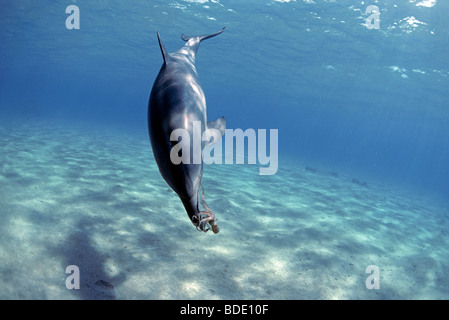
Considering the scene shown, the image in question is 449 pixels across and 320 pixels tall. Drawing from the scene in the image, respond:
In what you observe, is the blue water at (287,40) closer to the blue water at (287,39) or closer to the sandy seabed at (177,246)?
the blue water at (287,39)

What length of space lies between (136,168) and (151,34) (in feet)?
79.8

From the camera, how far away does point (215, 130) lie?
109 inches

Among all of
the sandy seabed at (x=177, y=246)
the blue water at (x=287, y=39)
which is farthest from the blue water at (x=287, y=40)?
the sandy seabed at (x=177, y=246)

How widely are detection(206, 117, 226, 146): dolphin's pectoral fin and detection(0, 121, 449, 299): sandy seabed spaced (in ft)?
7.19

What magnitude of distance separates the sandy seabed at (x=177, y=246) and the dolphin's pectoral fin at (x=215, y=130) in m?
2.19

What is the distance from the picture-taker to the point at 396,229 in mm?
9000

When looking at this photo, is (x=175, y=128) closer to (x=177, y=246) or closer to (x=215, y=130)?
(x=215, y=130)

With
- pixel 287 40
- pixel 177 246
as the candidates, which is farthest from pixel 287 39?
pixel 177 246

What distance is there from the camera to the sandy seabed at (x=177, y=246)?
3.69 metres

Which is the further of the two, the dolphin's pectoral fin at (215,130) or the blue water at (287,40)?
the blue water at (287,40)

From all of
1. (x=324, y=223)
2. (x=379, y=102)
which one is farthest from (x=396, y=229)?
(x=379, y=102)

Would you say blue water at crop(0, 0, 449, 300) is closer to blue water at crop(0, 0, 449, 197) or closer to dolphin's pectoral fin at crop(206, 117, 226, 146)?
blue water at crop(0, 0, 449, 197)

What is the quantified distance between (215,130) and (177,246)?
2.84m
